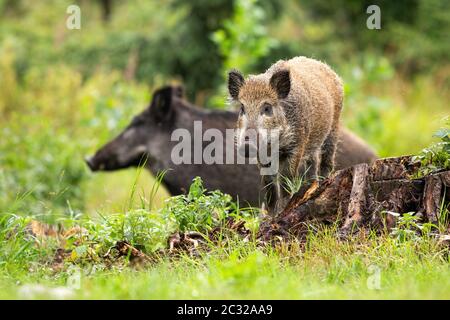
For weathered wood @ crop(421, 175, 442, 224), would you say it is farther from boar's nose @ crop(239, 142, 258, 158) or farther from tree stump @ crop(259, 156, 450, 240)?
boar's nose @ crop(239, 142, 258, 158)

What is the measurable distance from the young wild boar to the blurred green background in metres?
1.77

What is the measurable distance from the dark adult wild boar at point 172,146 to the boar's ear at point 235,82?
322 cm

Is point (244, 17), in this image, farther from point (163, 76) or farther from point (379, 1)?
point (379, 1)

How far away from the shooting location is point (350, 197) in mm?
6156

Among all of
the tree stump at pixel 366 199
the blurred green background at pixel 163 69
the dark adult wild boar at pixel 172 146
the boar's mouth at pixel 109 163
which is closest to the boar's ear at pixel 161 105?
the dark adult wild boar at pixel 172 146

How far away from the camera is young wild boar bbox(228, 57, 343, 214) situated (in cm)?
648

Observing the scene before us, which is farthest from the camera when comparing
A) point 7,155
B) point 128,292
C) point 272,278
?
point 7,155

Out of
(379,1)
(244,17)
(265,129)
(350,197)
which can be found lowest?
(350,197)

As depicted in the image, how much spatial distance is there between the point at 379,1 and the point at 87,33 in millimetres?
7937

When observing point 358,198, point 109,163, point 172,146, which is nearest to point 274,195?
point 358,198

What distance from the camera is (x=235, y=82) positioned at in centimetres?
672

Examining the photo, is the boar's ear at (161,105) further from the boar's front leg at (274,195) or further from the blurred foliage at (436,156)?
the blurred foliage at (436,156)

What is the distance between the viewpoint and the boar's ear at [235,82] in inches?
263

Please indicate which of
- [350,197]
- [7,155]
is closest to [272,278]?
[350,197]
